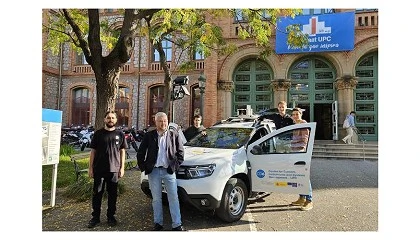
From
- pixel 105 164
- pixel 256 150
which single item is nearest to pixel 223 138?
pixel 256 150

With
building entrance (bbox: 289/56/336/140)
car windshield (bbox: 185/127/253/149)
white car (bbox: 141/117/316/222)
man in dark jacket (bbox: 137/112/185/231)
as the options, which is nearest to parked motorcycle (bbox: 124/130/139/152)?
car windshield (bbox: 185/127/253/149)

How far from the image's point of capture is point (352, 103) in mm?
14531

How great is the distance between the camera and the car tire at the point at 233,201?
445 cm

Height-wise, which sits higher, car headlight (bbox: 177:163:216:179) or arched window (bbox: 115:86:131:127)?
arched window (bbox: 115:86:131:127)

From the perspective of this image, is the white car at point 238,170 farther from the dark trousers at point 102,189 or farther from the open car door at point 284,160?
the dark trousers at point 102,189

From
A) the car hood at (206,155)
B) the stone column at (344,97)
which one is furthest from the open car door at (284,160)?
the stone column at (344,97)

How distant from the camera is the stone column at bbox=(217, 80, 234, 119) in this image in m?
15.3

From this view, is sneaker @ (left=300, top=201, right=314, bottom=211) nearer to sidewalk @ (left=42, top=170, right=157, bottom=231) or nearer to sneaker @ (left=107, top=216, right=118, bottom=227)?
sidewalk @ (left=42, top=170, right=157, bottom=231)

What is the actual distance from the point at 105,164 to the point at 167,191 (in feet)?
3.51

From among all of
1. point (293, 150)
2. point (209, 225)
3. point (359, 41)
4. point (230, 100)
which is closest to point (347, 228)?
point (293, 150)

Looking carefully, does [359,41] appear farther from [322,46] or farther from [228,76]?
[228,76]

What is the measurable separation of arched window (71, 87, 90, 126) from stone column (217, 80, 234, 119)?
1117 centimetres

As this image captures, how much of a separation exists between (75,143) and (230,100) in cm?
902

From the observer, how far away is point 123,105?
20.6 m
